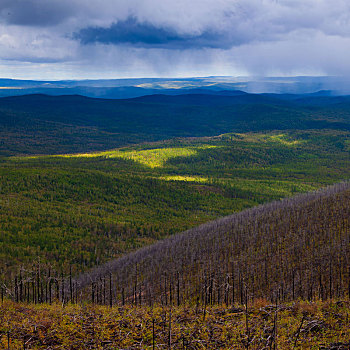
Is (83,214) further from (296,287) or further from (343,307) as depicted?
(343,307)

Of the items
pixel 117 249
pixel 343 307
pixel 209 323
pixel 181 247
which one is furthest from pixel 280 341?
pixel 117 249

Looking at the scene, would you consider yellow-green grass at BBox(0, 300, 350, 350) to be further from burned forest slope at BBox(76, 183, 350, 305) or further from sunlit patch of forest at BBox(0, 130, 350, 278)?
sunlit patch of forest at BBox(0, 130, 350, 278)

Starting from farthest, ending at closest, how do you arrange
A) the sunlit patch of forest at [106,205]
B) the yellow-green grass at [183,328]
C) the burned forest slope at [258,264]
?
the sunlit patch of forest at [106,205] < the burned forest slope at [258,264] < the yellow-green grass at [183,328]

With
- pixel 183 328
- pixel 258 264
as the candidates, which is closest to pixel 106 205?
pixel 258 264

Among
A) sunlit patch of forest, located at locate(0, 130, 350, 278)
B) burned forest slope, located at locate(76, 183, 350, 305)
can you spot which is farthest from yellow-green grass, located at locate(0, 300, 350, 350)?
sunlit patch of forest, located at locate(0, 130, 350, 278)

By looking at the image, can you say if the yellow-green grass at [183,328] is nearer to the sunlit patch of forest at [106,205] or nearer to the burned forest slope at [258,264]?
the burned forest slope at [258,264]

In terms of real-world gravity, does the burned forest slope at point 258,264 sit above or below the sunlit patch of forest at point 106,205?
above

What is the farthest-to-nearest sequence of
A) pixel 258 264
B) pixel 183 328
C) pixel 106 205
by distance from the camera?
pixel 106 205 → pixel 258 264 → pixel 183 328

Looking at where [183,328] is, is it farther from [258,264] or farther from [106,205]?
[106,205]

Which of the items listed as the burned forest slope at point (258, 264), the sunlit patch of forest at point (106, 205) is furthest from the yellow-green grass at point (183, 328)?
the sunlit patch of forest at point (106, 205)

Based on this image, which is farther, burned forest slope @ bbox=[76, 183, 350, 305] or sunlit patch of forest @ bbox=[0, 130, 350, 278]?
sunlit patch of forest @ bbox=[0, 130, 350, 278]

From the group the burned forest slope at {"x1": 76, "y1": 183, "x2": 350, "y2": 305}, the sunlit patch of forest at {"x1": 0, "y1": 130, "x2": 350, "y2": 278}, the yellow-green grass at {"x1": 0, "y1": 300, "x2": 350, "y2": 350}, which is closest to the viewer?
the yellow-green grass at {"x1": 0, "y1": 300, "x2": 350, "y2": 350}
